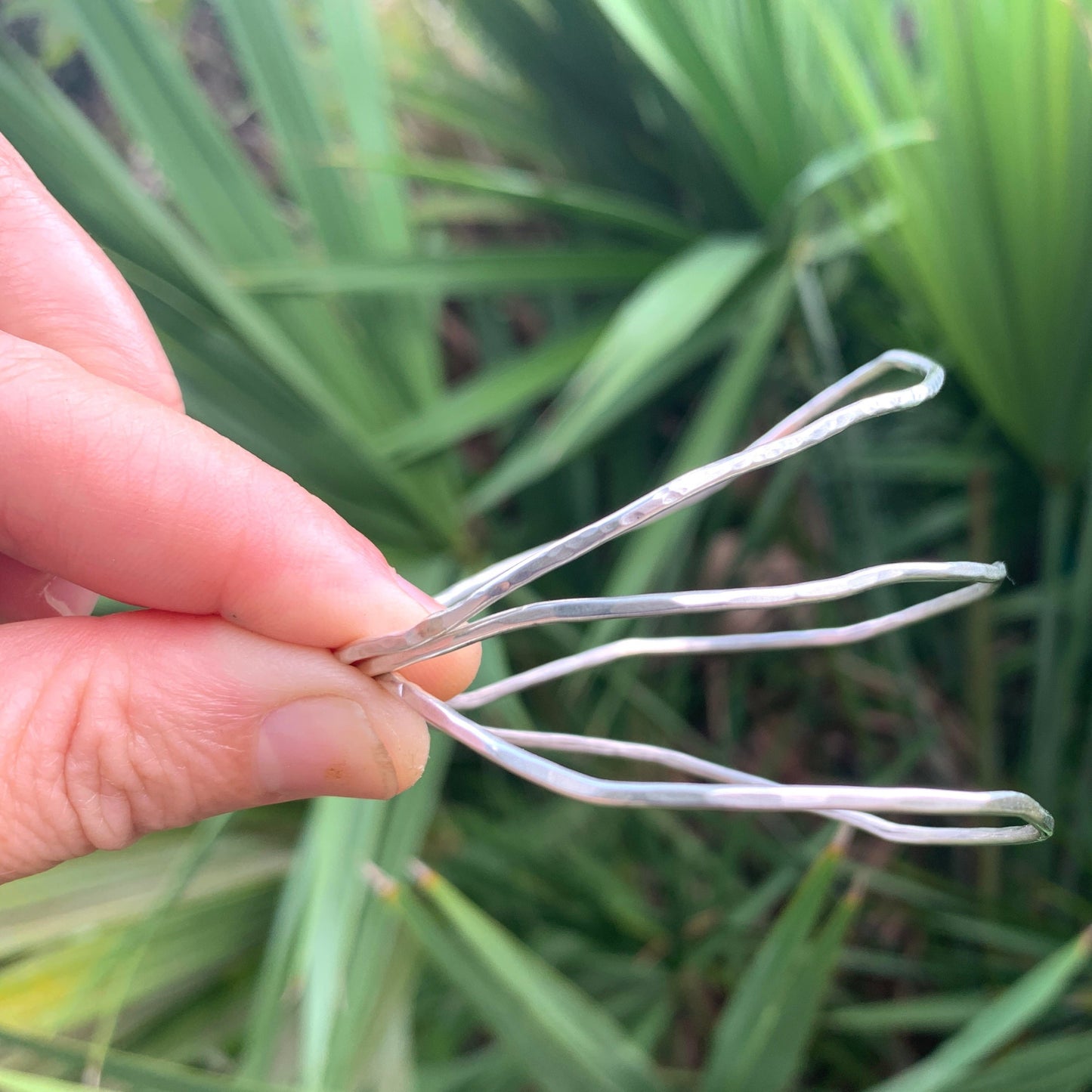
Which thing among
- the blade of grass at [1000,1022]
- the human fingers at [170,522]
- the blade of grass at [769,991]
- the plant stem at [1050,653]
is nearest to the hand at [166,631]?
the human fingers at [170,522]

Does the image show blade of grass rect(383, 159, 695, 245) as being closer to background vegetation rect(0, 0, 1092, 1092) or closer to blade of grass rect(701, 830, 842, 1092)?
background vegetation rect(0, 0, 1092, 1092)

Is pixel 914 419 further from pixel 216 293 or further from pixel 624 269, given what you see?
pixel 216 293

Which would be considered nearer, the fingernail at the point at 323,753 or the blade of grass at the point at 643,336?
the fingernail at the point at 323,753

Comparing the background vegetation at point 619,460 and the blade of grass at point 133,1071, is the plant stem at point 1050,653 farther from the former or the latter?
the blade of grass at point 133,1071

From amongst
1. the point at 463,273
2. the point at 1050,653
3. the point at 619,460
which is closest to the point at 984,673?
the point at 1050,653

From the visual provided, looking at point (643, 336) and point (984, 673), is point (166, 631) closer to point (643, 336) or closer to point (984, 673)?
point (643, 336)

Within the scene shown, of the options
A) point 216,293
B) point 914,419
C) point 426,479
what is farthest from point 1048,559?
point 216,293

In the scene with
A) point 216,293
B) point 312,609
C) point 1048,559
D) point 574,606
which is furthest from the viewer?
point 1048,559
